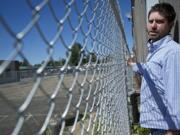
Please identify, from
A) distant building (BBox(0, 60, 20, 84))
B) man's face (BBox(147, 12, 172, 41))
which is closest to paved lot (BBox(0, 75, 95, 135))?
distant building (BBox(0, 60, 20, 84))

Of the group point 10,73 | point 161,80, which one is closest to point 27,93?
point 10,73

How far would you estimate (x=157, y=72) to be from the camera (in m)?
2.21

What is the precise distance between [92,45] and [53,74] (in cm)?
71

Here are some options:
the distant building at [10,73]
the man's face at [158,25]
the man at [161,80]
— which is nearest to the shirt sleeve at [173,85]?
the man at [161,80]

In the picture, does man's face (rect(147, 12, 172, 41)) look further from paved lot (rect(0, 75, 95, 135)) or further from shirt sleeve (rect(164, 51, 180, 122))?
paved lot (rect(0, 75, 95, 135))

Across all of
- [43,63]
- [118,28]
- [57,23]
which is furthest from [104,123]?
[118,28]

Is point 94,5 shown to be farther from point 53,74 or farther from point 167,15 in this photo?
point 53,74

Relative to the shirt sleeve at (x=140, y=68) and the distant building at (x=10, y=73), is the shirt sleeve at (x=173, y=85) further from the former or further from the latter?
the distant building at (x=10, y=73)

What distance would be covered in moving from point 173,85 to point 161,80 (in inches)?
7.1

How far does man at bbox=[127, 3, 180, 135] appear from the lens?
79.6 inches

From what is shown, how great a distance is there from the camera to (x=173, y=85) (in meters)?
2.01

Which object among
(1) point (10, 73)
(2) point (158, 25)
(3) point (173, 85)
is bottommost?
(3) point (173, 85)

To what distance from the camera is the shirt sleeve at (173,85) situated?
2.00 meters

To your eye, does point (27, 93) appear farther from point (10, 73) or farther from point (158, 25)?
point (158, 25)
